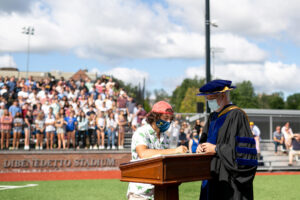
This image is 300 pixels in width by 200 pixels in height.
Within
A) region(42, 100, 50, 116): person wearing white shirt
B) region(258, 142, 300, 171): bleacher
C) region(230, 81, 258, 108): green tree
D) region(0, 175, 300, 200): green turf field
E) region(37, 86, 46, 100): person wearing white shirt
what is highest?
region(230, 81, 258, 108): green tree

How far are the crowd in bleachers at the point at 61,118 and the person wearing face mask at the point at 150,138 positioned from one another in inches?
481

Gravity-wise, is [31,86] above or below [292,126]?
above

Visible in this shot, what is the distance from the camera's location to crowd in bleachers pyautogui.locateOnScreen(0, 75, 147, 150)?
1539cm

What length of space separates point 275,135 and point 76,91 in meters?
10.9

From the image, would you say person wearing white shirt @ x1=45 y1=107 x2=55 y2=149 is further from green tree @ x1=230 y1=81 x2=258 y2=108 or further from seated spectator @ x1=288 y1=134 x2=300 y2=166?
green tree @ x1=230 y1=81 x2=258 y2=108

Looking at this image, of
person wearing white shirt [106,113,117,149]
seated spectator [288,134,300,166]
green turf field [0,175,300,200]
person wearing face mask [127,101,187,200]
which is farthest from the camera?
seated spectator [288,134,300,166]

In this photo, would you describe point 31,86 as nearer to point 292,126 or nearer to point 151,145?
point 292,126

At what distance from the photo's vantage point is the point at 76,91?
18688 mm

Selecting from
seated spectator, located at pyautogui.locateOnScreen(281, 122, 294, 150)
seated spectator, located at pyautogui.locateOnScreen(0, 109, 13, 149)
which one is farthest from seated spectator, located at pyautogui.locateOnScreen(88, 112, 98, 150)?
seated spectator, located at pyautogui.locateOnScreen(281, 122, 294, 150)

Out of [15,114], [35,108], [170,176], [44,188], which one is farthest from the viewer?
[35,108]

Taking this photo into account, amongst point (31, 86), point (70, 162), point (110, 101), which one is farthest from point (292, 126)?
point (31, 86)

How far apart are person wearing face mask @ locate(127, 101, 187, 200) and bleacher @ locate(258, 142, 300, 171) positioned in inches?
526

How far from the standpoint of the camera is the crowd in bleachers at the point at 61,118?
606 inches

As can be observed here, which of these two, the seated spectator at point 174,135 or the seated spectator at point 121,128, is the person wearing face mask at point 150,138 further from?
the seated spectator at point 174,135
